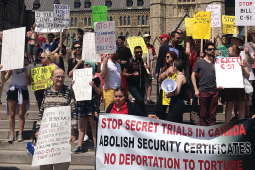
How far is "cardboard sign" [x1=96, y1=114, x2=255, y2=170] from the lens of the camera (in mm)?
4562

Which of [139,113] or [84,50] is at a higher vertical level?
[84,50]

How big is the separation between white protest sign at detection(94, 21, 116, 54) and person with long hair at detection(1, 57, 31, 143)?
1.53m

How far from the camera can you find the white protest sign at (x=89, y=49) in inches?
262

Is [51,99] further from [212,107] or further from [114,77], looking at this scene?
[212,107]

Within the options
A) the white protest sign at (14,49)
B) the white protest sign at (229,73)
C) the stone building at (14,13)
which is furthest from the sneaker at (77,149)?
the stone building at (14,13)

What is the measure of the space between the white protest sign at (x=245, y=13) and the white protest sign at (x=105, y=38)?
2.25 meters

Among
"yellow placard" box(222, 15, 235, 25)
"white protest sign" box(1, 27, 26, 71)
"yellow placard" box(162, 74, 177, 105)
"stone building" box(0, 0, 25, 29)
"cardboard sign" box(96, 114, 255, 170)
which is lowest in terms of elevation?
"cardboard sign" box(96, 114, 255, 170)

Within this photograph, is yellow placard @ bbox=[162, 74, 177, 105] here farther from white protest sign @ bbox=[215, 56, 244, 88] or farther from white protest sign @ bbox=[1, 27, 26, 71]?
white protest sign @ bbox=[1, 27, 26, 71]

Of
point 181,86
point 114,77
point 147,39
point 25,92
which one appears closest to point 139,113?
point 181,86

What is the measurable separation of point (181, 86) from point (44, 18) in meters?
4.75

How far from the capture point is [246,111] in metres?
7.00

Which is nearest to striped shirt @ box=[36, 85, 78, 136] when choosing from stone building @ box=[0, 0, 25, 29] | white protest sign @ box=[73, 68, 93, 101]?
white protest sign @ box=[73, 68, 93, 101]

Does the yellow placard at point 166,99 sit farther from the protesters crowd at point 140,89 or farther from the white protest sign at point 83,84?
the white protest sign at point 83,84

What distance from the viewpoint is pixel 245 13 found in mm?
6355
